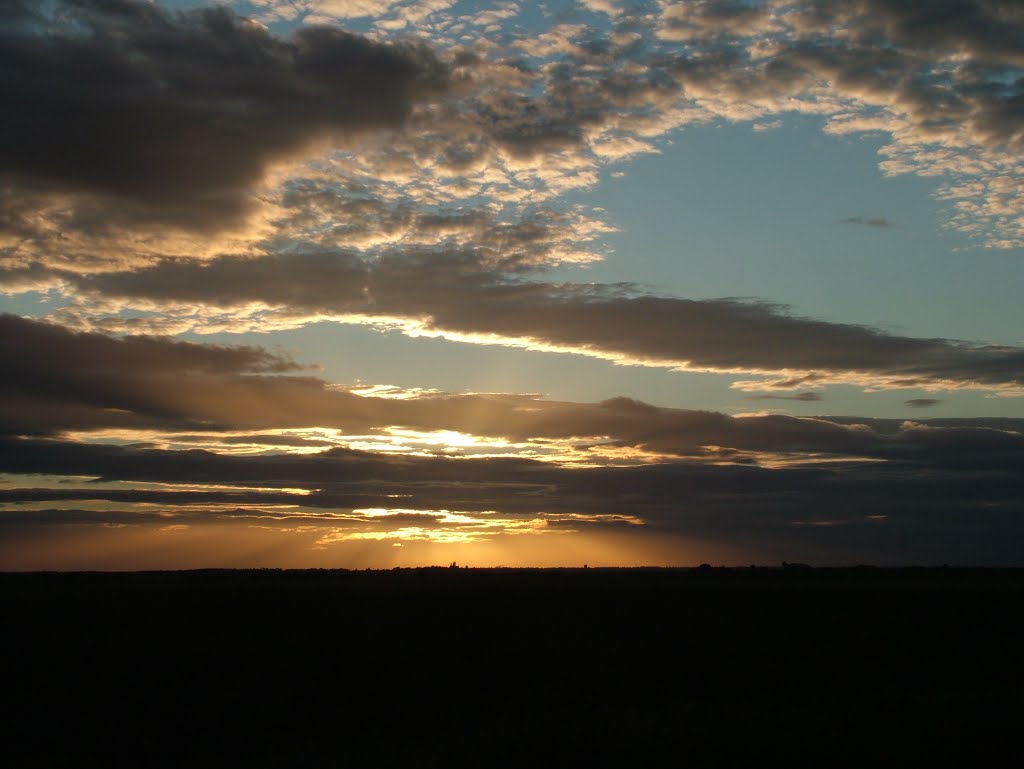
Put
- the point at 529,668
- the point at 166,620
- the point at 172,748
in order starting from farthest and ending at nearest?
the point at 166,620
the point at 529,668
the point at 172,748

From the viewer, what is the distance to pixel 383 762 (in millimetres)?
20000

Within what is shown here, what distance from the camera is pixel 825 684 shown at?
30.8 metres

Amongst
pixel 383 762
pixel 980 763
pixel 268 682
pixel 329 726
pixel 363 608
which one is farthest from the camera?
pixel 363 608

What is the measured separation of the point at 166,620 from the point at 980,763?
133 ft

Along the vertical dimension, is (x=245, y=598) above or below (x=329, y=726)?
above

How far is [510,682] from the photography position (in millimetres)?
33312

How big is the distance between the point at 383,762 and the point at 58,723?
1290 cm

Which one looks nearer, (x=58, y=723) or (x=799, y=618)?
(x=58, y=723)

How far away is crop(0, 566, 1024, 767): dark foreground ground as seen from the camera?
20.4 metres

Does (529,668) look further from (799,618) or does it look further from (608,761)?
(799,618)

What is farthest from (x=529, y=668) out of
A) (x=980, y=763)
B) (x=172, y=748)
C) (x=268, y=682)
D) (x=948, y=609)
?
(x=948, y=609)

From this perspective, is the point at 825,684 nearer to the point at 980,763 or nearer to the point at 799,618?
the point at 980,763

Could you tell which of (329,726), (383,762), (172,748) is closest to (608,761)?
(383,762)

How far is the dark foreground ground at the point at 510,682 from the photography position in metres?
20.4
